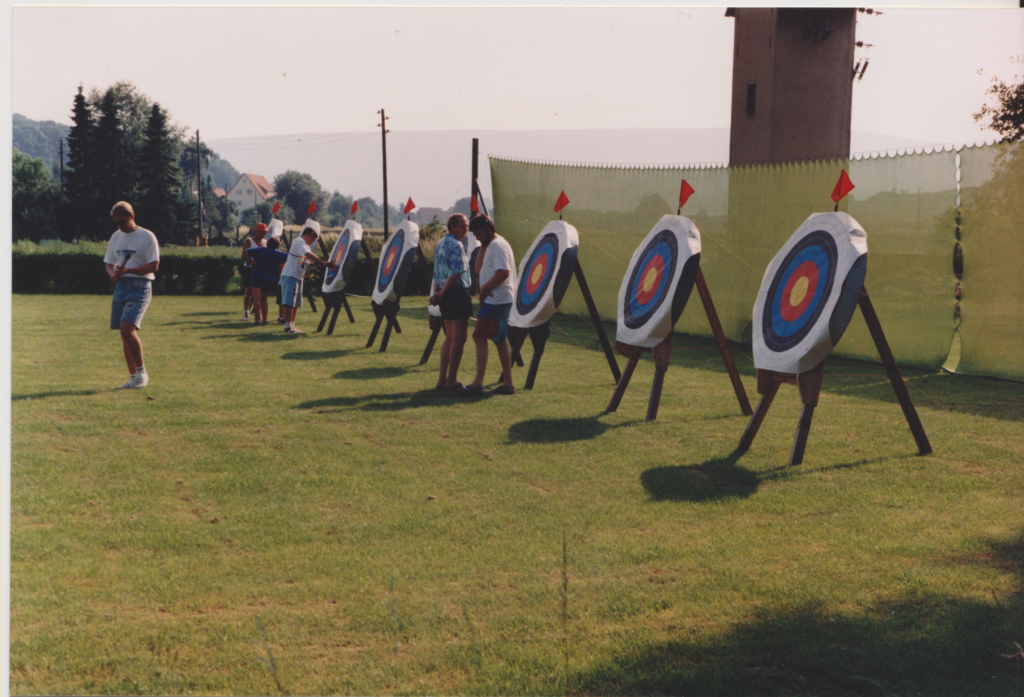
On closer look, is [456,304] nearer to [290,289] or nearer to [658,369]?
[658,369]

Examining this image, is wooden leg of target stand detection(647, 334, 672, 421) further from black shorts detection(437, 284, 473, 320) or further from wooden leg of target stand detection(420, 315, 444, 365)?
wooden leg of target stand detection(420, 315, 444, 365)

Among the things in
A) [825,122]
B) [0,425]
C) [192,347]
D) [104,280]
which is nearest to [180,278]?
[104,280]

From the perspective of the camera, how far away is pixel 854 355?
35.2 feet

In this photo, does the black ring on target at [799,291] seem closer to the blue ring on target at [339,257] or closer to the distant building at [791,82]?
the blue ring on target at [339,257]

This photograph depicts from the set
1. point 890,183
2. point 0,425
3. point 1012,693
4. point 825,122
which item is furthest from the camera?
point 825,122

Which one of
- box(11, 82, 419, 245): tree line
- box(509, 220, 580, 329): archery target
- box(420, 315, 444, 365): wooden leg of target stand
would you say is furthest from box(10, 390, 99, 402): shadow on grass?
box(11, 82, 419, 245): tree line

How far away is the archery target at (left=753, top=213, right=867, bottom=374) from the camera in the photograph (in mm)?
5344

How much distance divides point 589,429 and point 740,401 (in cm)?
153

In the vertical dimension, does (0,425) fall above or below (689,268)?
below

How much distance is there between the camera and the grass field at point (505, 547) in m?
2.79

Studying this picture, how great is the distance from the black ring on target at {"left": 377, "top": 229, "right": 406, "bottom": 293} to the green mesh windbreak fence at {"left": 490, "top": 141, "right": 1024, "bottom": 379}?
4382 millimetres

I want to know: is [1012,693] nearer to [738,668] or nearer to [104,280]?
[738,668]

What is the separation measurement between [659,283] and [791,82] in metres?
14.0

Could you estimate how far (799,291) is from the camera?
19.5 feet
